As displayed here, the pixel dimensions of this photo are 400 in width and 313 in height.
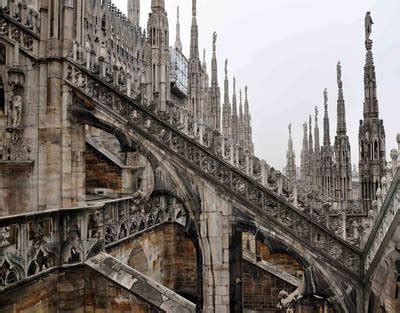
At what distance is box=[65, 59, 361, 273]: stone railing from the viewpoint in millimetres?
8133

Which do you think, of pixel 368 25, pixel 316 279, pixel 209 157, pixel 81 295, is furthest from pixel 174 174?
pixel 368 25

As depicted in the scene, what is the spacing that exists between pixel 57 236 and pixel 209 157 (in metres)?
3.33

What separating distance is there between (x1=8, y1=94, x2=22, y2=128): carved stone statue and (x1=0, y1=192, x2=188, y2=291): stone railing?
2.64m

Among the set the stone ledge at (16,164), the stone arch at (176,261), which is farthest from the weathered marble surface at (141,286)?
the stone arch at (176,261)

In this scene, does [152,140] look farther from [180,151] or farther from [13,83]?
[13,83]

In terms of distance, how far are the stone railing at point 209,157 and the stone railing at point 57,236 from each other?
6.22ft

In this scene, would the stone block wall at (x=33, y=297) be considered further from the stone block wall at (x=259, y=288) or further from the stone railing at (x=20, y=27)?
the stone block wall at (x=259, y=288)

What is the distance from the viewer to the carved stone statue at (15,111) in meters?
8.99

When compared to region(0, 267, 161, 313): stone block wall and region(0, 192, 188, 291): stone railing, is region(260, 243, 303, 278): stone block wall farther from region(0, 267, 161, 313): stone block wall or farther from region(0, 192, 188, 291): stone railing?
region(0, 267, 161, 313): stone block wall

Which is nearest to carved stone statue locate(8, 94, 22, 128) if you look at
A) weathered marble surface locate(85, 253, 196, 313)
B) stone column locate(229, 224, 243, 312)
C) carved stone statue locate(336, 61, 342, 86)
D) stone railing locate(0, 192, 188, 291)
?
stone railing locate(0, 192, 188, 291)

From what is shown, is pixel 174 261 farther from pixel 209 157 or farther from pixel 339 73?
pixel 339 73

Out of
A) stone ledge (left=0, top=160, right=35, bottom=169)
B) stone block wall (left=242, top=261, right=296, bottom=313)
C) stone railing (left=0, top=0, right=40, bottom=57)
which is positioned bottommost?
stone block wall (left=242, top=261, right=296, bottom=313)

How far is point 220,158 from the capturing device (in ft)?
28.7

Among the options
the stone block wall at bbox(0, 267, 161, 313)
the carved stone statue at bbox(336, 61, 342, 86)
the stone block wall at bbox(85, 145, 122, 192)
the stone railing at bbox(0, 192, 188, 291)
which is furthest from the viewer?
the carved stone statue at bbox(336, 61, 342, 86)
